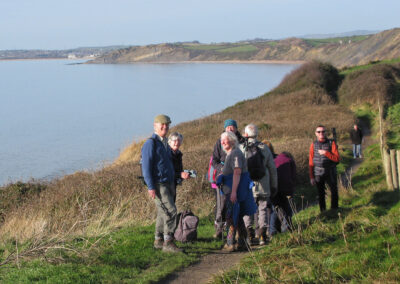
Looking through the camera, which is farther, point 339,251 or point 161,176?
point 161,176

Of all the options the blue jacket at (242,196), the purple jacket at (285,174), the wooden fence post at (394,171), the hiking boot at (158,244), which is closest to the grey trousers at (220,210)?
the blue jacket at (242,196)

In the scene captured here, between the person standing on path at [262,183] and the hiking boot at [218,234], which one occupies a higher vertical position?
the person standing on path at [262,183]

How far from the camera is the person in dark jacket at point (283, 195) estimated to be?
7.70m

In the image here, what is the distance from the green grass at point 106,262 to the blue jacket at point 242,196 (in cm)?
74

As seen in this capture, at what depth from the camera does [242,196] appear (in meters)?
6.84

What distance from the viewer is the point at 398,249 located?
5555 mm

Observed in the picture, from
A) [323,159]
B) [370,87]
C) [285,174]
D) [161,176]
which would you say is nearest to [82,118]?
[370,87]

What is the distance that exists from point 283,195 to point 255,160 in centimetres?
92

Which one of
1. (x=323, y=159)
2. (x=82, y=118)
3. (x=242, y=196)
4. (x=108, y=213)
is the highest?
(x=323, y=159)

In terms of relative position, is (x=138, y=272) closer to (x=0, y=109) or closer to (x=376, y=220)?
(x=376, y=220)

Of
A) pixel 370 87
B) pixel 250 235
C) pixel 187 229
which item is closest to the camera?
pixel 250 235

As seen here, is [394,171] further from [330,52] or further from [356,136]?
[330,52]

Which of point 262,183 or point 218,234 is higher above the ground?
point 262,183

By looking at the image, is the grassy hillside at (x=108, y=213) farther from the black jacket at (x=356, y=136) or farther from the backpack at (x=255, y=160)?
the backpack at (x=255, y=160)
